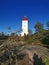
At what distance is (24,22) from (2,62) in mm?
47417

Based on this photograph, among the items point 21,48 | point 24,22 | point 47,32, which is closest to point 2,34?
point 47,32

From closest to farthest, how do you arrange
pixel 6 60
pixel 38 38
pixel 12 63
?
pixel 12 63
pixel 6 60
pixel 38 38

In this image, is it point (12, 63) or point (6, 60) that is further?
point (6, 60)

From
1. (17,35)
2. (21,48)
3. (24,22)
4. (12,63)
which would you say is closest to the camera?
(12,63)

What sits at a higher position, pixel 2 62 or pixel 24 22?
pixel 24 22

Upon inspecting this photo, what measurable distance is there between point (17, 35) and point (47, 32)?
2.56 m

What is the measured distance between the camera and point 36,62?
29.1 feet

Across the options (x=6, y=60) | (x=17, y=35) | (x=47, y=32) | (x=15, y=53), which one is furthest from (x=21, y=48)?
(x=47, y=32)

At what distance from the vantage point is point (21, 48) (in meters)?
10.1

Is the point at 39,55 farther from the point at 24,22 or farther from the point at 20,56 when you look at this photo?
the point at 24,22

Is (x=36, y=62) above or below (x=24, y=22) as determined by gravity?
below

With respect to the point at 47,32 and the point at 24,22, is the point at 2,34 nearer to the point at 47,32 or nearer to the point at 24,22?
the point at 47,32

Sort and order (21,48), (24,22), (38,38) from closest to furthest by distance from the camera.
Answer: (21,48)
(38,38)
(24,22)

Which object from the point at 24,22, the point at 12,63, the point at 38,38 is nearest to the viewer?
the point at 12,63
